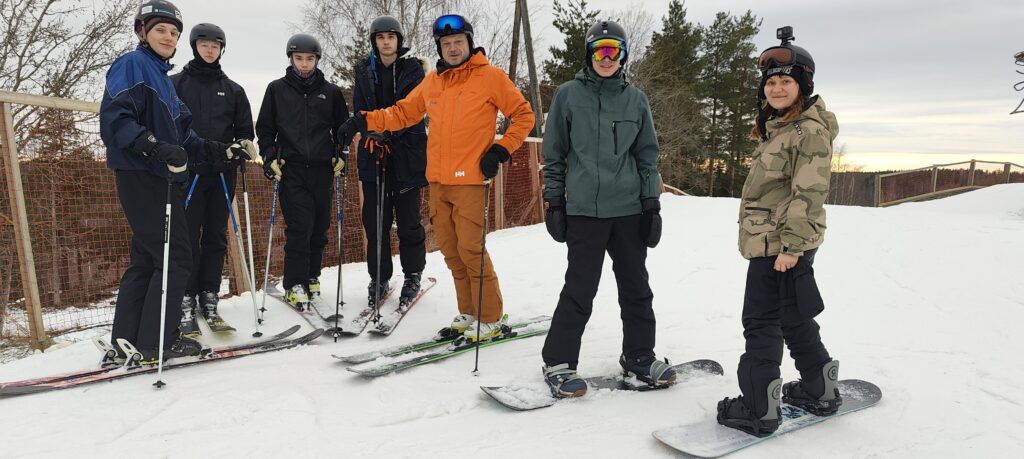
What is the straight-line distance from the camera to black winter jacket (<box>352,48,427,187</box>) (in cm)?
437

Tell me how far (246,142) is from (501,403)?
100 inches

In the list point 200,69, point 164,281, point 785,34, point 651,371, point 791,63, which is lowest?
point 651,371

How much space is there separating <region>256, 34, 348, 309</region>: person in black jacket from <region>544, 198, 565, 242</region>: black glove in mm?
2220

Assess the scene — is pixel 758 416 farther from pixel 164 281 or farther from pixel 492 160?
pixel 164 281

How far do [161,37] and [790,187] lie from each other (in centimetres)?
349

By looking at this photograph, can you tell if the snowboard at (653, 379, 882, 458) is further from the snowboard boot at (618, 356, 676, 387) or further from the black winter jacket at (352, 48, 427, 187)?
the black winter jacket at (352, 48, 427, 187)

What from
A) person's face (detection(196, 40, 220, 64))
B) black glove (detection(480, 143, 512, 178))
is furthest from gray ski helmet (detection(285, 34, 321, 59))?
black glove (detection(480, 143, 512, 178))

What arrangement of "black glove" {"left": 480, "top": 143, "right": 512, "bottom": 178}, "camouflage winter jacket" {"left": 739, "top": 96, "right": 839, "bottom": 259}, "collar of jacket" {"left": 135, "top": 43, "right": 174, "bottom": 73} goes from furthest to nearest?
1. "black glove" {"left": 480, "top": 143, "right": 512, "bottom": 178}
2. "collar of jacket" {"left": 135, "top": 43, "right": 174, "bottom": 73}
3. "camouflage winter jacket" {"left": 739, "top": 96, "right": 839, "bottom": 259}

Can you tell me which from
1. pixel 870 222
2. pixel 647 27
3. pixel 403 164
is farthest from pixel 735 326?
pixel 647 27

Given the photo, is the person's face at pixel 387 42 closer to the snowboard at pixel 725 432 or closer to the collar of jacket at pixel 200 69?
the collar of jacket at pixel 200 69

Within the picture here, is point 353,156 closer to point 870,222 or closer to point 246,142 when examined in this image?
point 246,142

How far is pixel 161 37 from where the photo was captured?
3.20 meters

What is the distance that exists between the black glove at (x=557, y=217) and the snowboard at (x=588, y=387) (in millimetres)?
831

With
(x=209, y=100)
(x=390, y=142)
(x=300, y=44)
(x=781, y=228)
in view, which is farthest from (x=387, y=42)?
(x=781, y=228)
